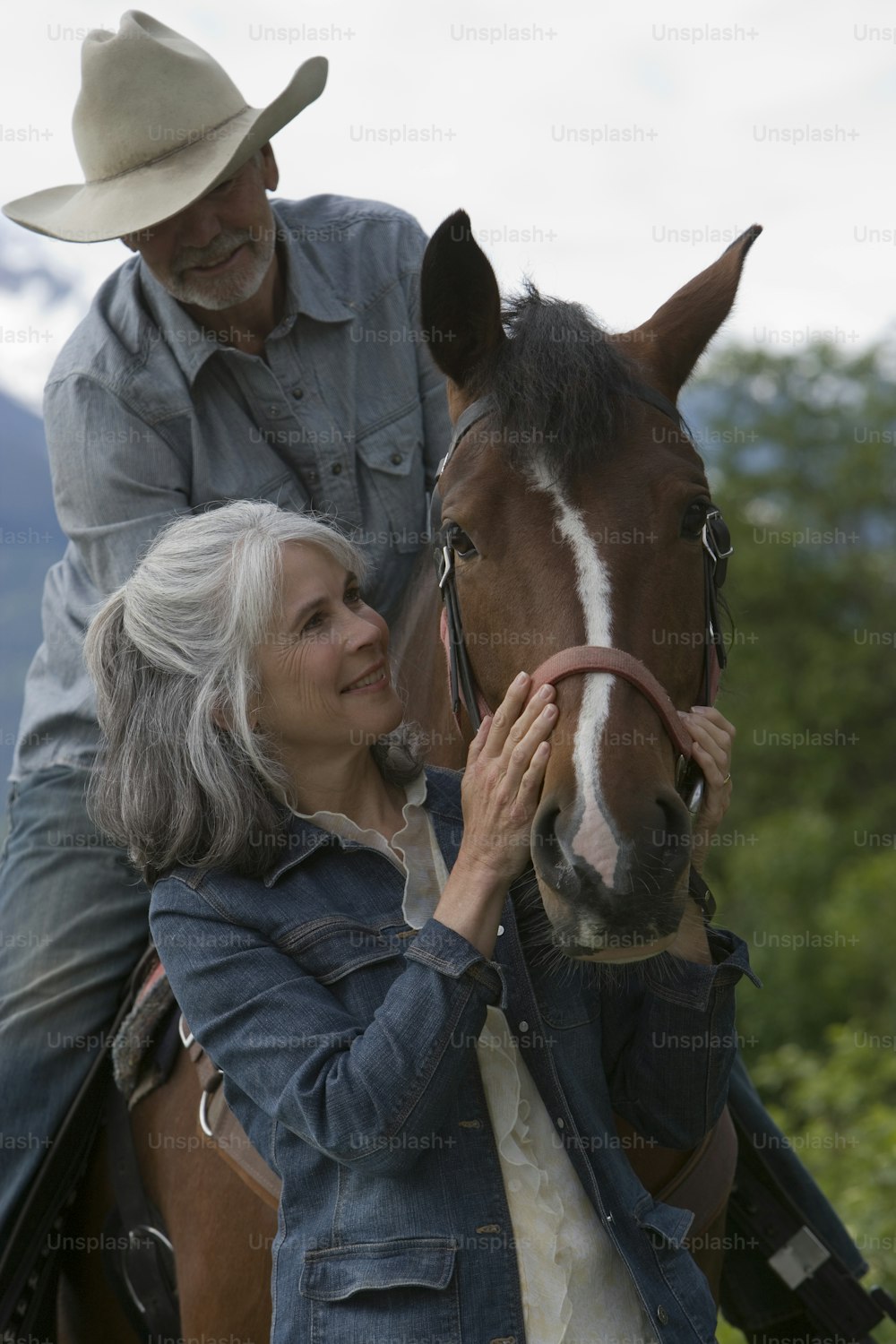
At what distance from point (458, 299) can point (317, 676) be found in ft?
2.89

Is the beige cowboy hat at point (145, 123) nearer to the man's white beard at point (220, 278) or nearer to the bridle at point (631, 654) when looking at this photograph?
the man's white beard at point (220, 278)

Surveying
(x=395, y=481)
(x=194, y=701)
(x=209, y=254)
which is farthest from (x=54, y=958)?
(x=209, y=254)

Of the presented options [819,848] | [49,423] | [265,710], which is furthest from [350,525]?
[819,848]

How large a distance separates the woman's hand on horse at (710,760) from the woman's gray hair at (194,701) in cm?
80

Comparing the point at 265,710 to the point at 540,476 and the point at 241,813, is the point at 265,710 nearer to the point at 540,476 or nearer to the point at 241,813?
the point at 241,813

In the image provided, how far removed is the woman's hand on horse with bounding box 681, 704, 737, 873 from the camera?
229 centimetres

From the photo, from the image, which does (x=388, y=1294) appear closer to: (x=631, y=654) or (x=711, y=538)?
(x=631, y=654)

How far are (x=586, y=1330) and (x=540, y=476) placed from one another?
→ 152cm

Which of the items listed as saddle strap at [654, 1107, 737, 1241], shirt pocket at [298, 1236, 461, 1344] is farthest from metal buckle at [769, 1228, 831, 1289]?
shirt pocket at [298, 1236, 461, 1344]

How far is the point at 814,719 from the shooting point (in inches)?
1150

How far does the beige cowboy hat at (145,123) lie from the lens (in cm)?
362

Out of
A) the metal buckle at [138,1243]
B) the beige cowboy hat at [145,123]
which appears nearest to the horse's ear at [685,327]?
the beige cowboy hat at [145,123]

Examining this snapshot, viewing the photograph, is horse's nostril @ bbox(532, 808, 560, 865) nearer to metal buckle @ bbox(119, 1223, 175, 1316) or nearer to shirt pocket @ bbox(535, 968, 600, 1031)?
shirt pocket @ bbox(535, 968, 600, 1031)

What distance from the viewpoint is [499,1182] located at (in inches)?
86.0
